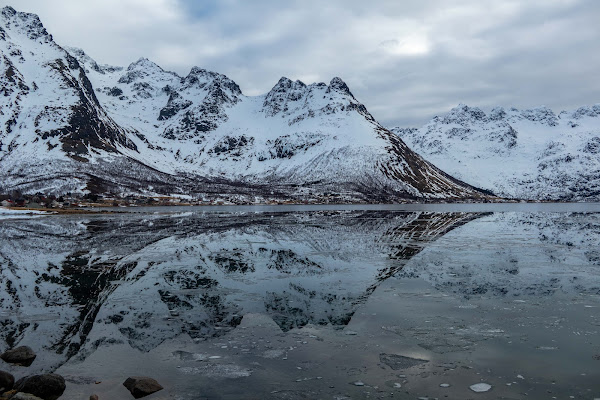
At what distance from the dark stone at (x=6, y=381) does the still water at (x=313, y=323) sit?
4.07ft

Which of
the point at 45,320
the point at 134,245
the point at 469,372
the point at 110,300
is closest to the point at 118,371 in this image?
the point at 45,320

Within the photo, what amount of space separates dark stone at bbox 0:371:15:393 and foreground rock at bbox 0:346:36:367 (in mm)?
1806

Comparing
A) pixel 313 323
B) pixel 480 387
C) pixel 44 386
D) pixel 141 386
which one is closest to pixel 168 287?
pixel 313 323

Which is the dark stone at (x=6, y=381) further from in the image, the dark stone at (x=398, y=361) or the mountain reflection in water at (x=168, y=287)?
the dark stone at (x=398, y=361)

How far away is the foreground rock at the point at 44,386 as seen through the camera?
1273 cm

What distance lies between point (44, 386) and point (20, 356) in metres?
3.81

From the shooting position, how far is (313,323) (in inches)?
784

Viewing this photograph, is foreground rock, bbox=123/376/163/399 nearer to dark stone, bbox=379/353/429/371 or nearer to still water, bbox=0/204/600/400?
still water, bbox=0/204/600/400

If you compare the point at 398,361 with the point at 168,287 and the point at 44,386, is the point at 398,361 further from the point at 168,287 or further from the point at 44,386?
the point at 168,287

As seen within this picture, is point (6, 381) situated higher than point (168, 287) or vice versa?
point (6, 381)

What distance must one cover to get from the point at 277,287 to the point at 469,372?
48.3ft

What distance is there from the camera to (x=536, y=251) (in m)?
40.7

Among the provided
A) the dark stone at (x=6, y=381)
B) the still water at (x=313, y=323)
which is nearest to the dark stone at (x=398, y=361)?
the still water at (x=313, y=323)

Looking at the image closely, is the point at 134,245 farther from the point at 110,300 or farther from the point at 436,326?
the point at 436,326
